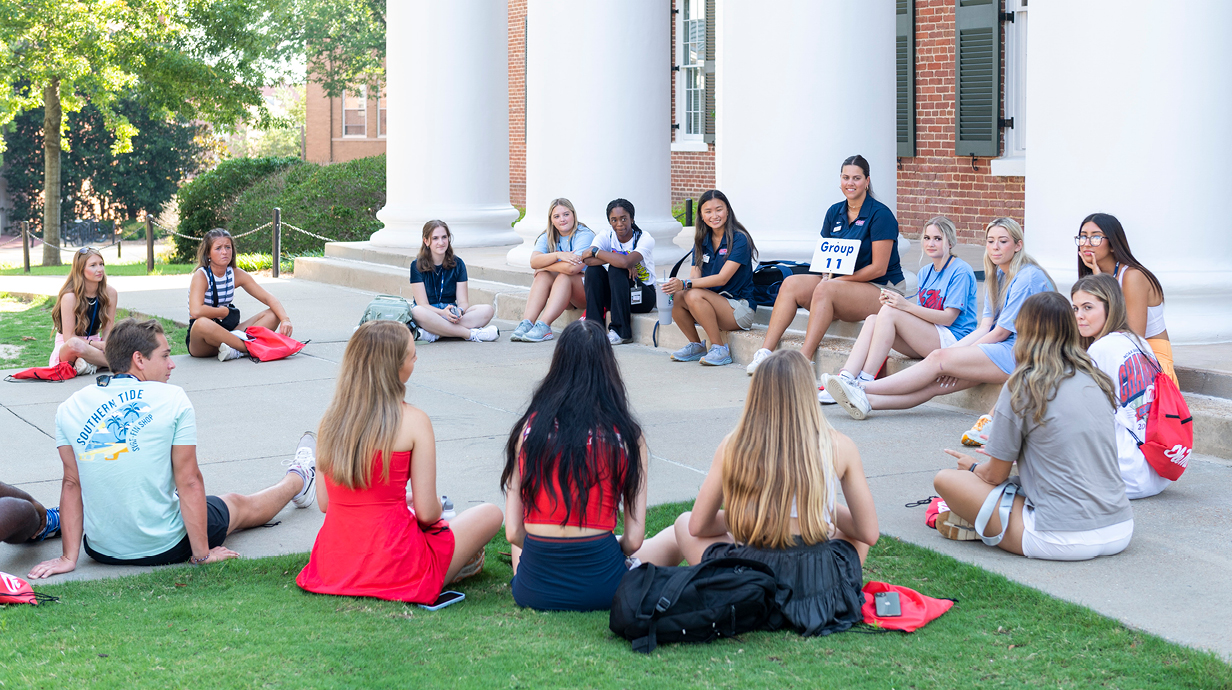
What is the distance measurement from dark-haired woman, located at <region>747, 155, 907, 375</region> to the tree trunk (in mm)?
19600

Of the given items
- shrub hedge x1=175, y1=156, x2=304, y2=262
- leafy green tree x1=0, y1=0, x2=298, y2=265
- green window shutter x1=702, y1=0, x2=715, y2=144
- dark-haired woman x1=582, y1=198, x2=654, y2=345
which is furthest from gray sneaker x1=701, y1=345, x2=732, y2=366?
leafy green tree x1=0, y1=0, x2=298, y2=265

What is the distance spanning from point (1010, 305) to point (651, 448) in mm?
2153

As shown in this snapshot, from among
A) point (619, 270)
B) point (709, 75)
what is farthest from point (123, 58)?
point (619, 270)

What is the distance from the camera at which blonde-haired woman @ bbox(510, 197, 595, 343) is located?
1024 cm

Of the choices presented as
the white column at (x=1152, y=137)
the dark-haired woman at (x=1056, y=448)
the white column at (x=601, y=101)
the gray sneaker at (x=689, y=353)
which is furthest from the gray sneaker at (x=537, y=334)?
the dark-haired woman at (x=1056, y=448)

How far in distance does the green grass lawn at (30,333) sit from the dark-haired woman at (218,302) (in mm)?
349

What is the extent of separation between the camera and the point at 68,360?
9.04 meters

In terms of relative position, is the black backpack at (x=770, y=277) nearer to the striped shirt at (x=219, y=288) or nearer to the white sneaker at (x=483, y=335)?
the white sneaker at (x=483, y=335)

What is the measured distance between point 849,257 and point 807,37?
2.01 meters

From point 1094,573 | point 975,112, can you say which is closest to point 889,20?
point 975,112

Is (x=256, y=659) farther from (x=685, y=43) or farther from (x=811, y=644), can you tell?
(x=685, y=43)

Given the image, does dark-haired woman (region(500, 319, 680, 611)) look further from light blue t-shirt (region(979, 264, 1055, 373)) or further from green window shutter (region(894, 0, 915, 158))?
green window shutter (region(894, 0, 915, 158))

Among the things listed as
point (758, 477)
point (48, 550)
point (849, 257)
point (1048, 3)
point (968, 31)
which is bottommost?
point (48, 550)

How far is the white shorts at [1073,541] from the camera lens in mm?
4602
